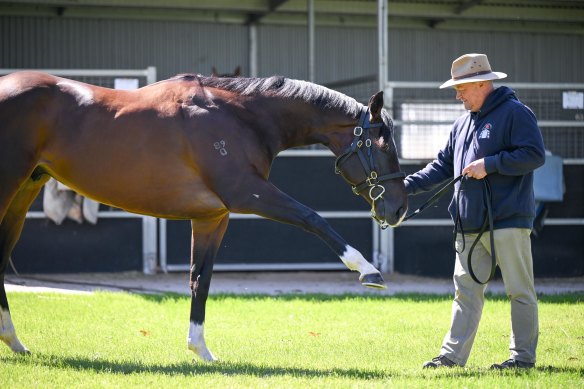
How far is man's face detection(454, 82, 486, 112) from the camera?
5504 mm

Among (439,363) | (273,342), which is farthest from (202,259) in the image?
(439,363)

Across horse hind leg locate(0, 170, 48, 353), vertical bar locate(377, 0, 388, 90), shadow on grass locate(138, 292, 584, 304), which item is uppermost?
vertical bar locate(377, 0, 388, 90)

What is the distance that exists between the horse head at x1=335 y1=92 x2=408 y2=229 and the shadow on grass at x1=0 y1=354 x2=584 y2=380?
39.6 inches

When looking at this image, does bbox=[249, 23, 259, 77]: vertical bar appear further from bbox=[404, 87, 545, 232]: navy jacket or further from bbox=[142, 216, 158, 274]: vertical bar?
bbox=[404, 87, 545, 232]: navy jacket

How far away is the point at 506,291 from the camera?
18.0 feet

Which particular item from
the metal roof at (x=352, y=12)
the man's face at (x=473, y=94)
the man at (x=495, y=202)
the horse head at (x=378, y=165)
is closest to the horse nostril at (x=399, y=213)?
the horse head at (x=378, y=165)

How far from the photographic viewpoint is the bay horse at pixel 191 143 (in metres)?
5.77

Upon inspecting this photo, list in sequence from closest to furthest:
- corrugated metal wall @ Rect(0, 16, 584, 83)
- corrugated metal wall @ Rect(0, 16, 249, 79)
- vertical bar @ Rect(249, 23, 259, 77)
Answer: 1. corrugated metal wall @ Rect(0, 16, 249, 79)
2. corrugated metal wall @ Rect(0, 16, 584, 83)
3. vertical bar @ Rect(249, 23, 259, 77)

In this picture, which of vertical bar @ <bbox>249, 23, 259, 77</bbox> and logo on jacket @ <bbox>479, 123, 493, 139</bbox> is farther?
vertical bar @ <bbox>249, 23, 259, 77</bbox>

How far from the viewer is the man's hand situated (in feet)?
17.3

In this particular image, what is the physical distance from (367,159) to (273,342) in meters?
1.63

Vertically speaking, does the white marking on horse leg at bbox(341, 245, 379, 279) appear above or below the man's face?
below

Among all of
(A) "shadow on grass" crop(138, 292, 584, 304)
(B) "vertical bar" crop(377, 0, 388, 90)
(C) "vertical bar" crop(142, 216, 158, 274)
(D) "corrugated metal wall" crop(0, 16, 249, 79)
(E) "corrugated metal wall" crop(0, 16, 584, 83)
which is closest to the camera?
(A) "shadow on grass" crop(138, 292, 584, 304)

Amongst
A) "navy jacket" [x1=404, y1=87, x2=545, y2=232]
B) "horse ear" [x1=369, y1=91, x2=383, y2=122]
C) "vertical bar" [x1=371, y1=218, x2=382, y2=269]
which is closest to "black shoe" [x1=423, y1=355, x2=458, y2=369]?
"navy jacket" [x1=404, y1=87, x2=545, y2=232]
